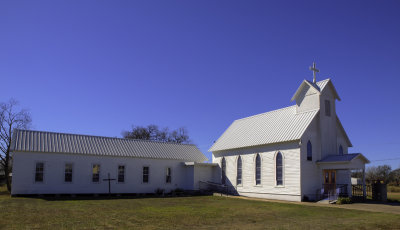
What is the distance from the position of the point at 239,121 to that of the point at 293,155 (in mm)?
12976

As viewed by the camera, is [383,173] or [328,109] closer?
[328,109]

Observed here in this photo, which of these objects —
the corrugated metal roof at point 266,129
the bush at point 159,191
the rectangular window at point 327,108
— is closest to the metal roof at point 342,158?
the corrugated metal roof at point 266,129

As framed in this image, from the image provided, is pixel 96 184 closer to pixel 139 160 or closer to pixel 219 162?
pixel 139 160

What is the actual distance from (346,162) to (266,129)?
28.3ft

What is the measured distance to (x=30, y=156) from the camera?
29656mm

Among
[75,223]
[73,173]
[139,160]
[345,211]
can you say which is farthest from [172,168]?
[75,223]

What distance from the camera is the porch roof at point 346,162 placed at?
1032 inches

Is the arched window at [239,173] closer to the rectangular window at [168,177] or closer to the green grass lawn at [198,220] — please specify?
Answer: the rectangular window at [168,177]

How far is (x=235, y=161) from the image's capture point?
35062mm

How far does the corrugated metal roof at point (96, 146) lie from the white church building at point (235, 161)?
83 millimetres

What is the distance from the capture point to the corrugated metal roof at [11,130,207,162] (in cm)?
3057

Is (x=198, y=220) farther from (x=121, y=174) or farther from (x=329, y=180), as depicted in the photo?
(x=121, y=174)

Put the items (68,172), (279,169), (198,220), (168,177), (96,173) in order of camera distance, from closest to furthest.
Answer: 1. (198,220)
2. (279,169)
3. (68,172)
4. (96,173)
5. (168,177)

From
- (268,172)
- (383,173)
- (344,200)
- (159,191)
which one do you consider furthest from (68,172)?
(383,173)
